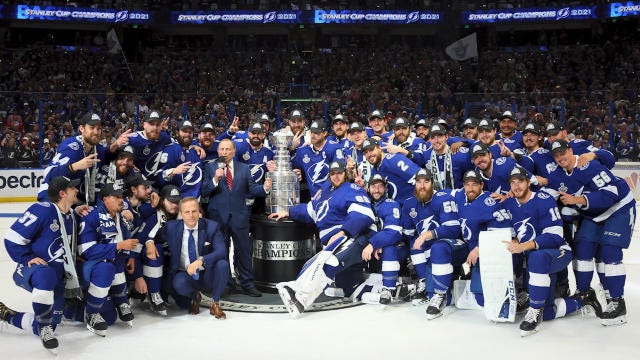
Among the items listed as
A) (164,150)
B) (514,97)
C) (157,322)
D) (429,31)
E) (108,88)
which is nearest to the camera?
(157,322)

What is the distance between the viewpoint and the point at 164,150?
22.0ft

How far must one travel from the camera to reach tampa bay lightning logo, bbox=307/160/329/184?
23.8 ft

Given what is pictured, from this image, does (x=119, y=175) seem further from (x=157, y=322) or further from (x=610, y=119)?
(x=610, y=119)

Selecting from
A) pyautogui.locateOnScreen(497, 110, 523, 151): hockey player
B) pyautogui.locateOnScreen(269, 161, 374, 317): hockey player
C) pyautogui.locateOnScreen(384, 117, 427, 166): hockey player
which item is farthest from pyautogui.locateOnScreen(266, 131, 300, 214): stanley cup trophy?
pyautogui.locateOnScreen(497, 110, 523, 151): hockey player

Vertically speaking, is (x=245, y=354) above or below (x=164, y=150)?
below

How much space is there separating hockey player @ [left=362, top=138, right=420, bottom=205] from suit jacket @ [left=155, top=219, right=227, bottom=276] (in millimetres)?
1760

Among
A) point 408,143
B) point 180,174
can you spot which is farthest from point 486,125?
point 180,174

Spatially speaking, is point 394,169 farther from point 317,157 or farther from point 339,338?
point 339,338

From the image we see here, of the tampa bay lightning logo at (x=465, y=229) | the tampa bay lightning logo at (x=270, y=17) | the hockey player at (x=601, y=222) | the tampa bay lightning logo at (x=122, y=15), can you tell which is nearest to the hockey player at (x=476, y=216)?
the tampa bay lightning logo at (x=465, y=229)

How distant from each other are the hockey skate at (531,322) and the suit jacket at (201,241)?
2545 millimetres

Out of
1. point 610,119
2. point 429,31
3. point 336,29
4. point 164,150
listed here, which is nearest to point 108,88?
point 336,29

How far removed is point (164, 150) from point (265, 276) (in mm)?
1573

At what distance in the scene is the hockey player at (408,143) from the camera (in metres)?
7.28

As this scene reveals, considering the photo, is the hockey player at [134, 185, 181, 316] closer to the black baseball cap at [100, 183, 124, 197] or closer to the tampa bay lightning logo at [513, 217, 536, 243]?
the black baseball cap at [100, 183, 124, 197]
